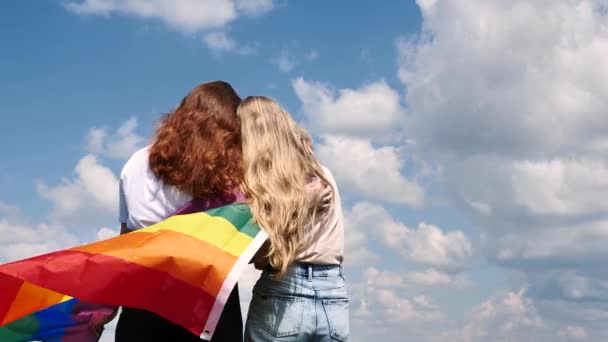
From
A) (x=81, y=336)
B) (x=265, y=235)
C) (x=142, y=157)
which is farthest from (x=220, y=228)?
(x=81, y=336)

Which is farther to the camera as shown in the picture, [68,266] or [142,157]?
[142,157]

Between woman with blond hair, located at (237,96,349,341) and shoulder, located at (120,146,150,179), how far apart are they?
2.81ft

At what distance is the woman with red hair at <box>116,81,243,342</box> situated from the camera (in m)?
7.03

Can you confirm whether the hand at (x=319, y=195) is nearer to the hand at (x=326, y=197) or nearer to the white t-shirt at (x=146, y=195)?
the hand at (x=326, y=197)

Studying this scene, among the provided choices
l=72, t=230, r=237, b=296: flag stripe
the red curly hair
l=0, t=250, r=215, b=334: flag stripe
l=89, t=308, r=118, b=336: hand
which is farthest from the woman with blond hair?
l=89, t=308, r=118, b=336: hand

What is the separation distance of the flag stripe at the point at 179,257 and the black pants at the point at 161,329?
0.28 metres

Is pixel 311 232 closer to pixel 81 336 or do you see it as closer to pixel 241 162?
pixel 241 162

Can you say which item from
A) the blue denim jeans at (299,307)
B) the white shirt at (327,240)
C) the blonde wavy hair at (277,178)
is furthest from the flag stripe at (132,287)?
the white shirt at (327,240)

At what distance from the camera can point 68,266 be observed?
270 inches

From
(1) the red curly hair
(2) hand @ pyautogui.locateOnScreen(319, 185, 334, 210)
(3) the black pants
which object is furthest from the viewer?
(2) hand @ pyautogui.locateOnScreen(319, 185, 334, 210)

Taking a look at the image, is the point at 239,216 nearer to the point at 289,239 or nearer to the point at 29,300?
the point at 289,239

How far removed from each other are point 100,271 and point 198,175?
1.11m

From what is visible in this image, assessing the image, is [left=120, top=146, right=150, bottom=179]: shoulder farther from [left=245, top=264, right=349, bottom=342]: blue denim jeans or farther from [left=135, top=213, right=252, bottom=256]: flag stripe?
[left=245, top=264, right=349, bottom=342]: blue denim jeans

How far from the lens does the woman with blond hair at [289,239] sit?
7027mm
